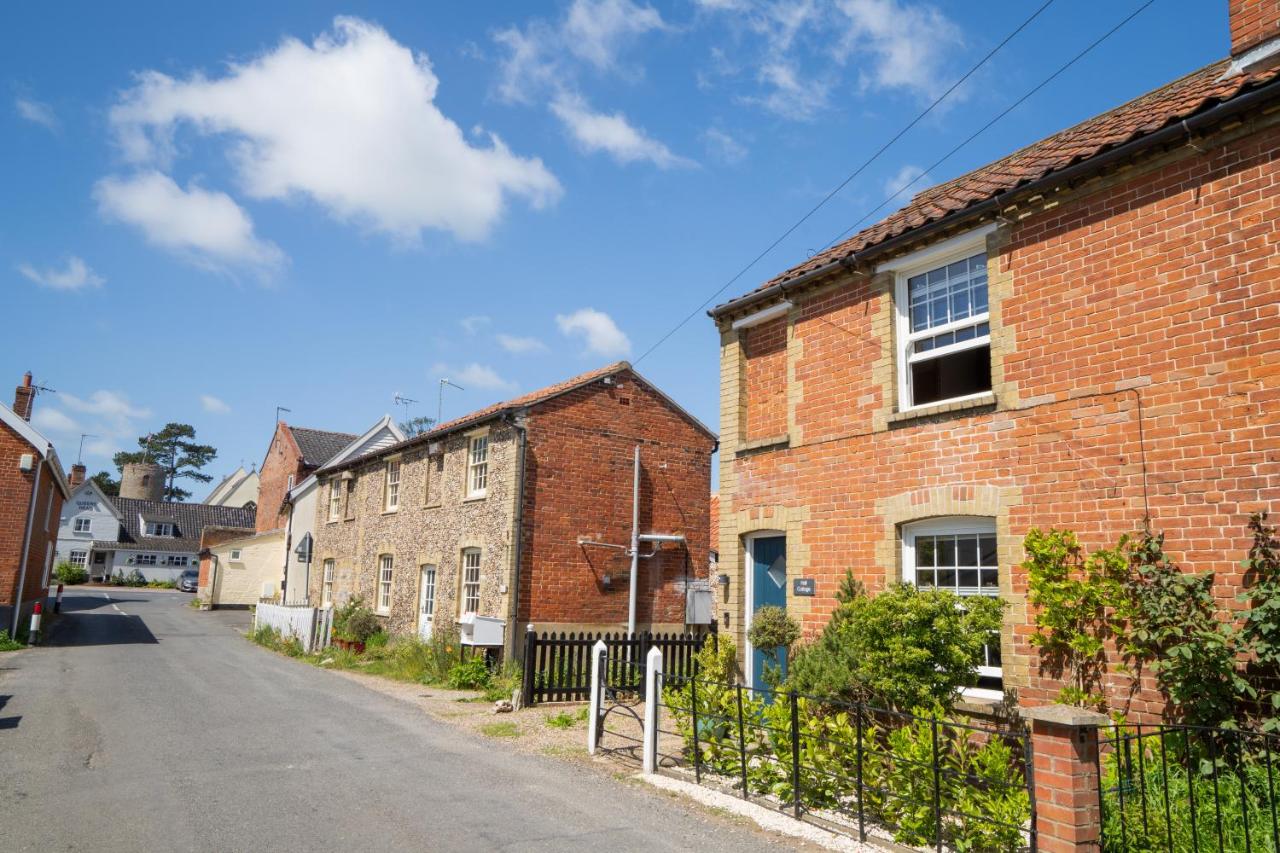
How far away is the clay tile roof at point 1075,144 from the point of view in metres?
7.70

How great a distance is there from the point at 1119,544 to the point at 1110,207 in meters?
3.30

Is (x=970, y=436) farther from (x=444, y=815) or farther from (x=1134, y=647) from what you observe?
(x=444, y=815)

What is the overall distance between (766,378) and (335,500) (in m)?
20.7

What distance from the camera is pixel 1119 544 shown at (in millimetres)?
7375

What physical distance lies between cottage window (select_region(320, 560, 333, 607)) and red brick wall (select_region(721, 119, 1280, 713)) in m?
22.2

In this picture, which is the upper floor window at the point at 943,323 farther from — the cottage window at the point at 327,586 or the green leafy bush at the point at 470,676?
the cottage window at the point at 327,586

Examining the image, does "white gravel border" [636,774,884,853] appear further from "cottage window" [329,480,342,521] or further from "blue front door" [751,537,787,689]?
"cottage window" [329,480,342,521]

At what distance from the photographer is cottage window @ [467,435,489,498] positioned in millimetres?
19609

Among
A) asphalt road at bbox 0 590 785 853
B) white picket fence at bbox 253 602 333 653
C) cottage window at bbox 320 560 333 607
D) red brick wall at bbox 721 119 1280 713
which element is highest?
red brick wall at bbox 721 119 1280 713

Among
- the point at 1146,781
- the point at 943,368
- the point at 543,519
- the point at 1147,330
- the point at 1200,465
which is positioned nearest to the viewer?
the point at 1146,781

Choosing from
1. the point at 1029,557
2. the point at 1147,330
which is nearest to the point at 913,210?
the point at 1147,330

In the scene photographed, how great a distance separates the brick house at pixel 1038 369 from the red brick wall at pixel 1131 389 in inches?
0.7

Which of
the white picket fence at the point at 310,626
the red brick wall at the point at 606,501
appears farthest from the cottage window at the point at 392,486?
the red brick wall at the point at 606,501

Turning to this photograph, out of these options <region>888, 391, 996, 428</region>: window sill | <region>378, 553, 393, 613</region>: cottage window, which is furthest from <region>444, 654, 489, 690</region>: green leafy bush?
<region>888, 391, 996, 428</region>: window sill
